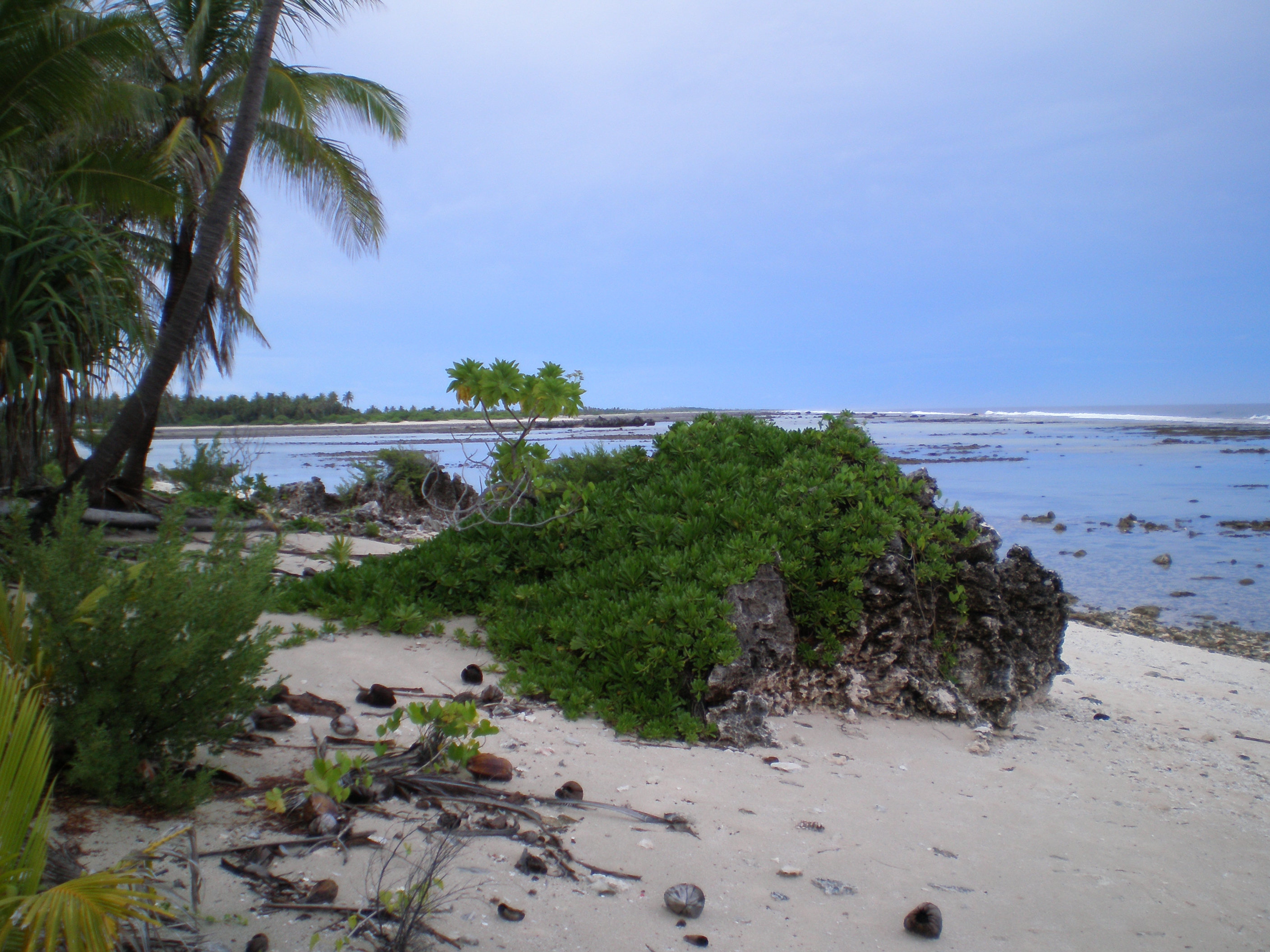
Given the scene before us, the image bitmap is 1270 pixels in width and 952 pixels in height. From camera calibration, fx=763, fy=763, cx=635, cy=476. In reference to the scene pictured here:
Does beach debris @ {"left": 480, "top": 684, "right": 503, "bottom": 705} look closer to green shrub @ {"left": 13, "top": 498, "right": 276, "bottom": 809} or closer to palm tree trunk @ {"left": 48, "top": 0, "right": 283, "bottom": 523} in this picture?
green shrub @ {"left": 13, "top": 498, "right": 276, "bottom": 809}

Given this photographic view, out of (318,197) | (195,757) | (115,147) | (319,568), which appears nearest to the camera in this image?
(195,757)

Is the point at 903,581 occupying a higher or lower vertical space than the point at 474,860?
higher

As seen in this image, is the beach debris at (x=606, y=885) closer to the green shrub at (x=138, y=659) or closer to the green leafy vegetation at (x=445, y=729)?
the green leafy vegetation at (x=445, y=729)

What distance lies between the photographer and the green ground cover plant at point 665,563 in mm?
4113

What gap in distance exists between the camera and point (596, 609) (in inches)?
176

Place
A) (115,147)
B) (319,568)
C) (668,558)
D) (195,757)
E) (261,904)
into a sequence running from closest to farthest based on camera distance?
(261,904)
(195,757)
(668,558)
(319,568)
(115,147)

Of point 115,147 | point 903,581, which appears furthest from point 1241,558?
point 115,147

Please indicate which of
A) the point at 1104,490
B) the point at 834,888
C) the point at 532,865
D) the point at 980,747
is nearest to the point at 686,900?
the point at 532,865

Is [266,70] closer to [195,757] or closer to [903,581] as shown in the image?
[195,757]

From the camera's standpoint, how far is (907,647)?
4.69 metres

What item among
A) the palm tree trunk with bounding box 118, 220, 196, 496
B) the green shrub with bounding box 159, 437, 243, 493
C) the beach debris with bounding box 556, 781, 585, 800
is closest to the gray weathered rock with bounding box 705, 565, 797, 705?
the beach debris with bounding box 556, 781, 585, 800

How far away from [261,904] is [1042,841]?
303 cm

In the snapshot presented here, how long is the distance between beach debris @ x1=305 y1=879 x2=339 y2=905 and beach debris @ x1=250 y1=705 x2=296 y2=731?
138 centimetres

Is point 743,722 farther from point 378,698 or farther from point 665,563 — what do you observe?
point 378,698
